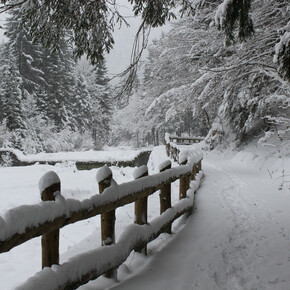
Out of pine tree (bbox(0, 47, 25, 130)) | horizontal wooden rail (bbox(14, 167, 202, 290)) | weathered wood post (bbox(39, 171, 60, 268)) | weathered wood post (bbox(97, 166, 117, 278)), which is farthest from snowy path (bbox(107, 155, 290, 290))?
pine tree (bbox(0, 47, 25, 130))

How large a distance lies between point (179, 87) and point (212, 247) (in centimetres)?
1096

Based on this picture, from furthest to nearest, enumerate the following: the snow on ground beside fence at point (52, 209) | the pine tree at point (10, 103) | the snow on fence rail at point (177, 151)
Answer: the pine tree at point (10, 103), the snow on fence rail at point (177, 151), the snow on ground beside fence at point (52, 209)

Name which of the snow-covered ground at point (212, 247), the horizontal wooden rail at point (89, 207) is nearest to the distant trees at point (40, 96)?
the snow-covered ground at point (212, 247)

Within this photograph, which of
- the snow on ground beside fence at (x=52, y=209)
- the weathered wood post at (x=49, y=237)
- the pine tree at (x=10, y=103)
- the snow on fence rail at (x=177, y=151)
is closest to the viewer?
the snow on ground beside fence at (x=52, y=209)

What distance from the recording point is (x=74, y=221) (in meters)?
2.32

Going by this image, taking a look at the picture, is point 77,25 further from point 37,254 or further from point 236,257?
point 236,257

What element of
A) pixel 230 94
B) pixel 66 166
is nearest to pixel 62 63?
pixel 66 166

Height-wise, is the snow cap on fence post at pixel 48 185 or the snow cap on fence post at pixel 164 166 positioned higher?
the snow cap on fence post at pixel 48 185

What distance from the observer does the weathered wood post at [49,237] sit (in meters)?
2.21

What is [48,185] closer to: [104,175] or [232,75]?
[104,175]

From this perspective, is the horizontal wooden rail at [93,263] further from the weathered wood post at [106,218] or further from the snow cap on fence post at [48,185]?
the snow cap on fence post at [48,185]

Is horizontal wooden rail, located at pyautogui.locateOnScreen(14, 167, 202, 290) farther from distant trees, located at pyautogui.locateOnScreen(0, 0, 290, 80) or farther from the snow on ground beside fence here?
distant trees, located at pyautogui.locateOnScreen(0, 0, 290, 80)

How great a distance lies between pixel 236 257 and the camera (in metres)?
3.46

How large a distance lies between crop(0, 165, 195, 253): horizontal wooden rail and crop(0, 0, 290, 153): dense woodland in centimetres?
217
